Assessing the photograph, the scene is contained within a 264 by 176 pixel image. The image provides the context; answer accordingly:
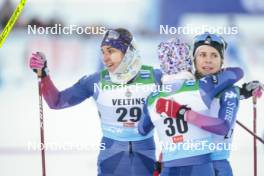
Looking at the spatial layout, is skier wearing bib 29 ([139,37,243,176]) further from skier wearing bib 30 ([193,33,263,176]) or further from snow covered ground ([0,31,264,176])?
snow covered ground ([0,31,264,176])

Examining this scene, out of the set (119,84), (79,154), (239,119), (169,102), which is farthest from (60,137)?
(239,119)

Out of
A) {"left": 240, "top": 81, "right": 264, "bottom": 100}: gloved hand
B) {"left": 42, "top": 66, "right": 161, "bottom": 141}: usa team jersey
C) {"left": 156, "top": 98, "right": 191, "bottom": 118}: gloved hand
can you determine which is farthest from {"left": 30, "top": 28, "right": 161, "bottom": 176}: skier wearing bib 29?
{"left": 240, "top": 81, "right": 264, "bottom": 100}: gloved hand

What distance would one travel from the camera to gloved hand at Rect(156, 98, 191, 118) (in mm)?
2115

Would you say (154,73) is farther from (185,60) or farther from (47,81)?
(47,81)

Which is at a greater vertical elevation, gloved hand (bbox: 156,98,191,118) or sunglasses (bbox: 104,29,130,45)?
sunglasses (bbox: 104,29,130,45)

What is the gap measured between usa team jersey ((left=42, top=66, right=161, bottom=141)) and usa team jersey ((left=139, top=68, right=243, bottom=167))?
0.06 meters

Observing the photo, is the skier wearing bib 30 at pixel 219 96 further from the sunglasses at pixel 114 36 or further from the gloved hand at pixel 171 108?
the sunglasses at pixel 114 36

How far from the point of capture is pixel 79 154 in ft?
7.68

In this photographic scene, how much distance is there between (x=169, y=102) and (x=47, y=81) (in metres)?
0.44

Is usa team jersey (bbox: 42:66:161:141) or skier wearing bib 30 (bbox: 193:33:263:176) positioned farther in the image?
usa team jersey (bbox: 42:66:161:141)

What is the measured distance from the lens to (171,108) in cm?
212

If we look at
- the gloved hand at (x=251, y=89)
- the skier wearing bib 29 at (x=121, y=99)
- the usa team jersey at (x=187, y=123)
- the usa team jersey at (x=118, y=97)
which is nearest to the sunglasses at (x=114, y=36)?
the skier wearing bib 29 at (x=121, y=99)

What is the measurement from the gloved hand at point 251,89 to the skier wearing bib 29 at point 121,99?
264 millimetres

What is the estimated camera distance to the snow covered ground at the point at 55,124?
2.30m
